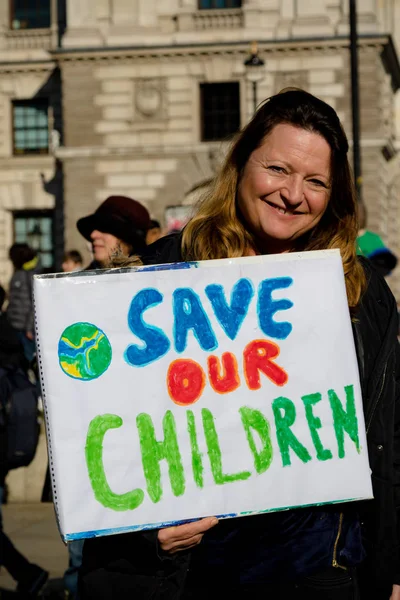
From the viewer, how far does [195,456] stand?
2381 millimetres

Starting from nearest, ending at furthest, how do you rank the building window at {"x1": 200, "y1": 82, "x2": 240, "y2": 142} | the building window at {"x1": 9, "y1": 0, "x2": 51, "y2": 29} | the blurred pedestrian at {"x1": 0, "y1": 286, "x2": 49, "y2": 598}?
the blurred pedestrian at {"x1": 0, "y1": 286, "x2": 49, "y2": 598}, the building window at {"x1": 200, "y1": 82, "x2": 240, "y2": 142}, the building window at {"x1": 9, "y1": 0, "x2": 51, "y2": 29}

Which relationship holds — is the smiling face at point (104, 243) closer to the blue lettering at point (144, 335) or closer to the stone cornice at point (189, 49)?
the blue lettering at point (144, 335)

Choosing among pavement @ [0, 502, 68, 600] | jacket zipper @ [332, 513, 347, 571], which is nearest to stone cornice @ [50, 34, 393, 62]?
pavement @ [0, 502, 68, 600]

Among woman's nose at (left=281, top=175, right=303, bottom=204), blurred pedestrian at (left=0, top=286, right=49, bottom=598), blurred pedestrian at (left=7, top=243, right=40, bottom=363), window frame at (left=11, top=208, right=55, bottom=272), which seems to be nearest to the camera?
woman's nose at (left=281, top=175, right=303, bottom=204)

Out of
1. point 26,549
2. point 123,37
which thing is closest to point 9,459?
point 26,549

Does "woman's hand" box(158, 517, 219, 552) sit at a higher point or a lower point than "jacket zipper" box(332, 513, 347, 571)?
higher

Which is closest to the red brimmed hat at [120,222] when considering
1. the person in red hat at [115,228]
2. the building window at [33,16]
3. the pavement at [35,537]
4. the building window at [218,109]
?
the person in red hat at [115,228]

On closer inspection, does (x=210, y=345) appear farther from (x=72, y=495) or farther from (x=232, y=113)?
(x=232, y=113)

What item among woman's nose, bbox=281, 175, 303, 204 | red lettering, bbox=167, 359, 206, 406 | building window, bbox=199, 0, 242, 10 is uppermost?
building window, bbox=199, 0, 242, 10

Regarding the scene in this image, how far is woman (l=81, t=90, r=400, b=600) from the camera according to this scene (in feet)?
7.80

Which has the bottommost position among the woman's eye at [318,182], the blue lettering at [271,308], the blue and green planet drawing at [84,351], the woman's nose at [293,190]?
the blue and green planet drawing at [84,351]

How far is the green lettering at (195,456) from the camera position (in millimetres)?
2373

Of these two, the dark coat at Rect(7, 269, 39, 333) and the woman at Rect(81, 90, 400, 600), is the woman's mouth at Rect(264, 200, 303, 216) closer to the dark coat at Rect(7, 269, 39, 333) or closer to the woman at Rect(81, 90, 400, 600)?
the woman at Rect(81, 90, 400, 600)

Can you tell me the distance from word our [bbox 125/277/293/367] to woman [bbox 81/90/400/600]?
14 cm
